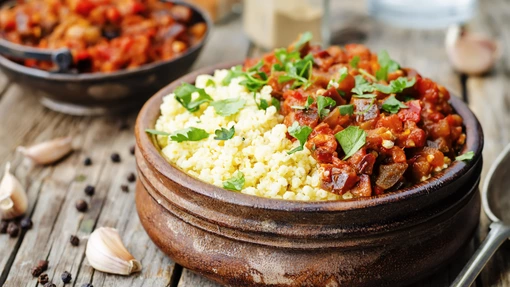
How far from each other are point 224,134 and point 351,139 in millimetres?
456

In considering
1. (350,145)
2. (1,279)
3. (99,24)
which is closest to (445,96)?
(350,145)

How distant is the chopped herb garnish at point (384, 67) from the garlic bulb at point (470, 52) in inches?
62.2

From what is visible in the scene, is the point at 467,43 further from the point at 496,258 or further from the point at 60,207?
the point at 60,207

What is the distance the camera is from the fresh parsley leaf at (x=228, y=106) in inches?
96.3

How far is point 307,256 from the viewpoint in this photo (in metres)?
A: 2.16

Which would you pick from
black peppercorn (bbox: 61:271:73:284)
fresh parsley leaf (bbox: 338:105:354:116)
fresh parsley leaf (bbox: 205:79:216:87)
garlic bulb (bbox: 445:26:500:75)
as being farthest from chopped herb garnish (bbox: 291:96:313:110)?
garlic bulb (bbox: 445:26:500:75)

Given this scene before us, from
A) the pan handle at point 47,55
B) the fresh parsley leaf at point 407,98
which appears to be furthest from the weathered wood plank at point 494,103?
the pan handle at point 47,55

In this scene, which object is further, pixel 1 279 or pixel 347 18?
pixel 347 18

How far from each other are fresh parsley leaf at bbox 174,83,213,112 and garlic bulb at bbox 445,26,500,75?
2.22 metres

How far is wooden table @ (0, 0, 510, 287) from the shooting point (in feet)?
8.45

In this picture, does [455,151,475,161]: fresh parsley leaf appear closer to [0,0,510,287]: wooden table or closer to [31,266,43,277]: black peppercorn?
[0,0,510,287]: wooden table

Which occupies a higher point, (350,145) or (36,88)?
(350,145)

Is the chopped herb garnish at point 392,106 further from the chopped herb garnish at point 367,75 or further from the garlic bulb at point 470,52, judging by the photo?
the garlic bulb at point 470,52

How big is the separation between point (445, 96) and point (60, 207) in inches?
70.3
